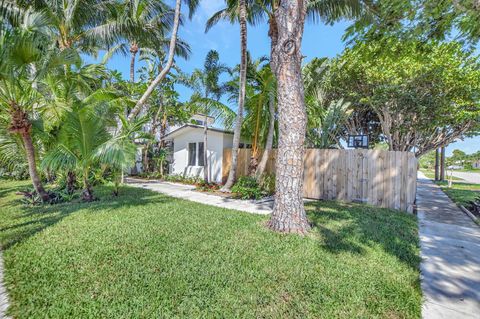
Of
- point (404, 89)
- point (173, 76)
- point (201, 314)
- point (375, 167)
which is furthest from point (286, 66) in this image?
point (404, 89)

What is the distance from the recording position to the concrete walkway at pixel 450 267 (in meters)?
2.77

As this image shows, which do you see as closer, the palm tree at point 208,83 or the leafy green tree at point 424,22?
the leafy green tree at point 424,22

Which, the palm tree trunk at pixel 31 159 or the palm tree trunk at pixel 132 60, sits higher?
the palm tree trunk at pixel 132 60

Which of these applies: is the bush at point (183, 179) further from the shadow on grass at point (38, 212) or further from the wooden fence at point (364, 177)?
the wooden fence at point (364, 177)

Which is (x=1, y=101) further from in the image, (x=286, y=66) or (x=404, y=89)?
(x=404, y=89)

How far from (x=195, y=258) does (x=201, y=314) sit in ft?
3.99

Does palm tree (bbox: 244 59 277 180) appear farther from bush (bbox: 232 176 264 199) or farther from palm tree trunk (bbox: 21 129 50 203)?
palm tree trunk (bbox: 21 129 50 203)

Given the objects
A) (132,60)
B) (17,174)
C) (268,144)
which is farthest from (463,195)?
(17,174)

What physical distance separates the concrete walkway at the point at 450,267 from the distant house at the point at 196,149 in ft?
31.3

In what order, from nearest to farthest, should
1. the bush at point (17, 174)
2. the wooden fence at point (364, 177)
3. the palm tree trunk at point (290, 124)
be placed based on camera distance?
1. the palm tree trunk at point (290, 124)
2. the wooden fence at point (364, 177)
3. the bush at point (17, 174)

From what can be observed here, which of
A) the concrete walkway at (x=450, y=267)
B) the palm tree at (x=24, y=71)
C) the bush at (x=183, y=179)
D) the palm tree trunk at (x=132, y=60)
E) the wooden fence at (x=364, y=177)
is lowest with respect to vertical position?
the concrete walkway at (x=450, y=267)

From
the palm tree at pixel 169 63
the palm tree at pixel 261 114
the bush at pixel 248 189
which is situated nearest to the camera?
the bush at pixel 248 189

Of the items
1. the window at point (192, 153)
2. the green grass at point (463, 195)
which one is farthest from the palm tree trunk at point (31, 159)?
the green grass at point (463, 195)

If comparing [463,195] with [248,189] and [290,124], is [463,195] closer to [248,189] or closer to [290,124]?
[248,189]
